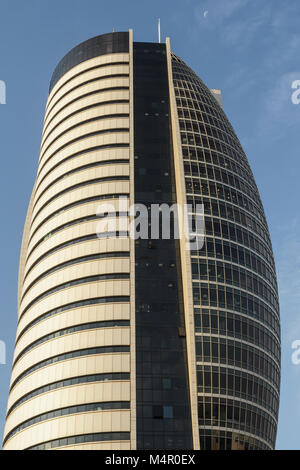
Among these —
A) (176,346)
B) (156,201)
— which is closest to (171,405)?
(176,346)

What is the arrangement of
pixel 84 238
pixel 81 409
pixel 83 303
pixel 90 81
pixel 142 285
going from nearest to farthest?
pixel 81 409 < pixel 142 285 < pixel 83 303 < pixel 84 238 < pixel 90 81

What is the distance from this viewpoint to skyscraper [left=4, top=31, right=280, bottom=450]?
110812 millimetres

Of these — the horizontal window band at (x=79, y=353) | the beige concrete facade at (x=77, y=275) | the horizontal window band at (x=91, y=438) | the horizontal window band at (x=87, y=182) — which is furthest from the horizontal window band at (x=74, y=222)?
the horizontal window band at (x=91, y=438)

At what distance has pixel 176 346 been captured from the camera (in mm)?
115062

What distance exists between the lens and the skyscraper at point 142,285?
11081cm

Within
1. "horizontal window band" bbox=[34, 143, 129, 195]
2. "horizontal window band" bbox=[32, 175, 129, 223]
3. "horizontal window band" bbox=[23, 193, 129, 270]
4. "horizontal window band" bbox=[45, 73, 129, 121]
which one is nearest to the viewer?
"horizontal window band" bbox=[23, 193, 129, 270]

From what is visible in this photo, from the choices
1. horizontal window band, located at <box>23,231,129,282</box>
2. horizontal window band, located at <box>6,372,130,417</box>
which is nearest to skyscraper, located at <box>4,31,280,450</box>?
horizontal window band, located at <box>6,372,130,417</box>

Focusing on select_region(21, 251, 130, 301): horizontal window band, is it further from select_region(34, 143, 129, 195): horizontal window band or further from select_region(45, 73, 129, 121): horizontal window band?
select_region(45, 73, 129, 121): horizontal window band

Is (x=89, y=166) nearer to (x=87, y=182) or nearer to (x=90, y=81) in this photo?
(x=87, y=182)

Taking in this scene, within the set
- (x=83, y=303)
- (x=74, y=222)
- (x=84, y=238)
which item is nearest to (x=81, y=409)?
(x=83, y=303)

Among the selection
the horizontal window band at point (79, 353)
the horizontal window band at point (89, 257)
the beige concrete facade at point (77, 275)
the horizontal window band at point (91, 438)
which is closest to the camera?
the horizontal window band at point (91, 438)

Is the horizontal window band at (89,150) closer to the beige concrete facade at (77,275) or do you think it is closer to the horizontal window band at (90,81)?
the beige concrete facade at (77,275)

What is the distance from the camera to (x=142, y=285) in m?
121

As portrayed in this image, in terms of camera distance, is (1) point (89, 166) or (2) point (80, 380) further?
(1) point (89, 166)
